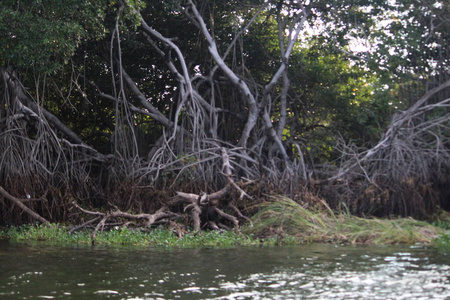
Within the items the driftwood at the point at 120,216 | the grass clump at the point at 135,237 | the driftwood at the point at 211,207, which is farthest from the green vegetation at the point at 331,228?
the driftwood at the point at 120,216

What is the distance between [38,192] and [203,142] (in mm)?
2766

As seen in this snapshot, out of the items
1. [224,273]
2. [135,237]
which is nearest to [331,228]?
[135,237]

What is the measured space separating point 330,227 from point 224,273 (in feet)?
11.3

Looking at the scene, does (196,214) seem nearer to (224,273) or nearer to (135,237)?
(135,237)

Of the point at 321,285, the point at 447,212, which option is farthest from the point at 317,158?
the point at 321,285

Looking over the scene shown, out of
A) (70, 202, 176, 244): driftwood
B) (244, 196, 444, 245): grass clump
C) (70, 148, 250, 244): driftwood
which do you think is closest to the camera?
(244, 196, 444, 245): grass clump

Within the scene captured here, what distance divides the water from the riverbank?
22.9 inches

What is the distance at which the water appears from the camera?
4.73 m

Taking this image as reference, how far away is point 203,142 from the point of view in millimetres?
10953

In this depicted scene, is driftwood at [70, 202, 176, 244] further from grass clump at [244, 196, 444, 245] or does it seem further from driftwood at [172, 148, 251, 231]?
grass clump at [244, 196, 444, 245]

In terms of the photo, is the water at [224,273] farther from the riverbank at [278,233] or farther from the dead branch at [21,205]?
the dead branch at [21,205]

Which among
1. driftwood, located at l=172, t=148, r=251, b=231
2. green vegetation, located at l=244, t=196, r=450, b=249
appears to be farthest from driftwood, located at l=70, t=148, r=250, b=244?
green vegetation, located at l=244, t=196, r=450, b=249

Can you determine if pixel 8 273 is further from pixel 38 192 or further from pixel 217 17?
pixel 217 17

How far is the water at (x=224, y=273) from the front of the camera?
A: 186 inches
